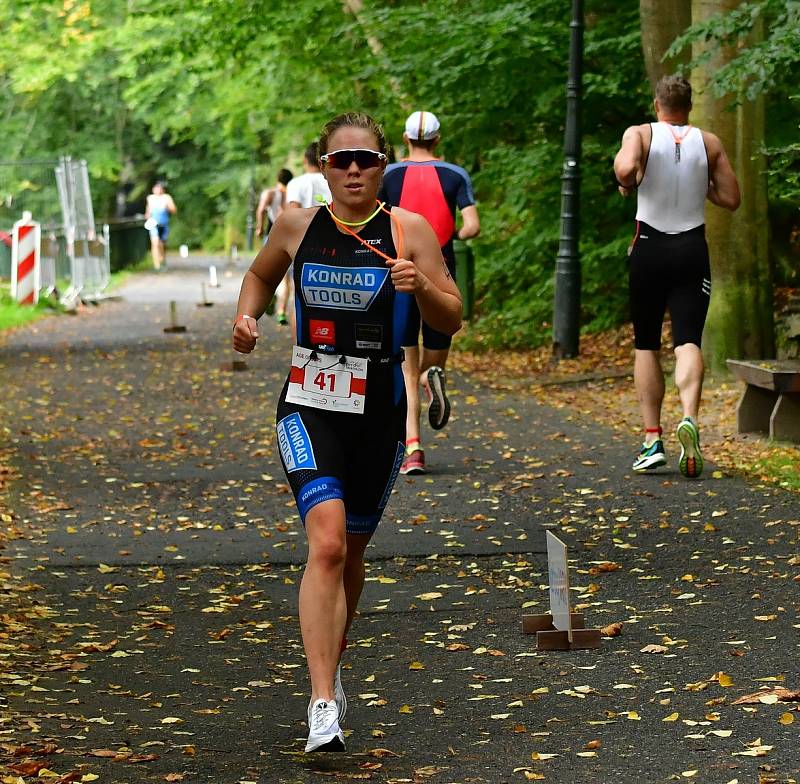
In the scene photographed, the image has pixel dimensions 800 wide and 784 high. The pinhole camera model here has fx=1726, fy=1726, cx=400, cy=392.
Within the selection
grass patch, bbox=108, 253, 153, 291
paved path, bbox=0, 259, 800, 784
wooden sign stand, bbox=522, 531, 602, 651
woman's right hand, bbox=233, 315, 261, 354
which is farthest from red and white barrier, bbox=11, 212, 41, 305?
woman's right hand, bbox=233, 315, 261, 354

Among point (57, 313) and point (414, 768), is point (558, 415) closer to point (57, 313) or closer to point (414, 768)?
point (414, 768)

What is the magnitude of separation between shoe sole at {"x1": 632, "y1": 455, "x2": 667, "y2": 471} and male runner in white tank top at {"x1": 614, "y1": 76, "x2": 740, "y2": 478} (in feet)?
1.32

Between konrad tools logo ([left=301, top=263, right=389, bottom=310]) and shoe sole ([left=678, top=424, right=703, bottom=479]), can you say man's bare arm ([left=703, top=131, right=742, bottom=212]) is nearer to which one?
shoe sole ([left=678, top=424, right=703, bottom=479])

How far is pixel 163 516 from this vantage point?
966cm

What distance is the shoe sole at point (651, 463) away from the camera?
33.7ft

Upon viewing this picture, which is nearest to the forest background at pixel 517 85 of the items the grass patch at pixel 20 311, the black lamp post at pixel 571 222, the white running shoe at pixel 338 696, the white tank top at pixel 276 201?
the black lamp post at pixel 571 222

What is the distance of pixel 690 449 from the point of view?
9766 millimetres

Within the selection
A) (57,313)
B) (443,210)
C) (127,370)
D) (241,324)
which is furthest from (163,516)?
(57,313)

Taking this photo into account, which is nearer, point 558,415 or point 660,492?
point 660,492

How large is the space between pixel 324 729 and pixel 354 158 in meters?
1.76

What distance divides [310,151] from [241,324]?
10341 millimetres

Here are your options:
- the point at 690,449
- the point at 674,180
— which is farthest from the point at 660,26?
the point at 690,449

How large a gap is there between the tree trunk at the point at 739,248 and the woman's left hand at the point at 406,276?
8.57 m

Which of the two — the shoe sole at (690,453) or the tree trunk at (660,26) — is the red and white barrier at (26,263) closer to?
the tree trunk at (660,26)
